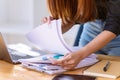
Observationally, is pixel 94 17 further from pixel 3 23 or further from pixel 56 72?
pixel 3 23

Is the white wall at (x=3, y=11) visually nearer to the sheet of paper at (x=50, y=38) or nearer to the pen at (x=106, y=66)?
the sheet of paper at (x=50, y=38)

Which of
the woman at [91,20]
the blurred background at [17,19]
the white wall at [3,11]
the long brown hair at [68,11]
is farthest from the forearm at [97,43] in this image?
the white wall at [3,11]

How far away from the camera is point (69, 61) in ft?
3.34

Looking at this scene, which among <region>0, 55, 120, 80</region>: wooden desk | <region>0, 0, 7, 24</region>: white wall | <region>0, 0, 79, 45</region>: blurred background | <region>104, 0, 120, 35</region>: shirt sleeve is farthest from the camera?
<region>0, 0, 7, 24</region>: white wall

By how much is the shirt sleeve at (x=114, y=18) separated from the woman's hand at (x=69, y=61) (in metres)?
0.19

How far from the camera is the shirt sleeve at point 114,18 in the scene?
1.11 m

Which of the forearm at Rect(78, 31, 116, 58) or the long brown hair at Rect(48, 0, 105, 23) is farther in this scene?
the long brown hair at Rect(48, 0, 105, 23)

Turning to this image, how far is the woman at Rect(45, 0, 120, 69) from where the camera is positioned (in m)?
1.05

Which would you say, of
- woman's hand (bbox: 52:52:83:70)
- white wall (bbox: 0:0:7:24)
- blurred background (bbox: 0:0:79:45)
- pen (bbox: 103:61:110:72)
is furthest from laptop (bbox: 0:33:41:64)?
white wall (bbox: 0:0:7:24)

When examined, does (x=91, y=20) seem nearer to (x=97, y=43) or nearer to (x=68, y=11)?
(x=68, y=11)

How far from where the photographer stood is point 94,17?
1.35m

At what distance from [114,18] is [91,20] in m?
0.26

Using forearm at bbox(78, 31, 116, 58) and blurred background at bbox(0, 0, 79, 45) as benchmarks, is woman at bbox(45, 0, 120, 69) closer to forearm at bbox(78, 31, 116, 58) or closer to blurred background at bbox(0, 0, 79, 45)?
forearm at bbox(78, 31, 116, 58)

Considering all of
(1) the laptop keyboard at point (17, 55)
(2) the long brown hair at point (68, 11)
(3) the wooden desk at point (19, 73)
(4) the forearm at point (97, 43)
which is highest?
(2) the long brown hair at point (68, 11)
